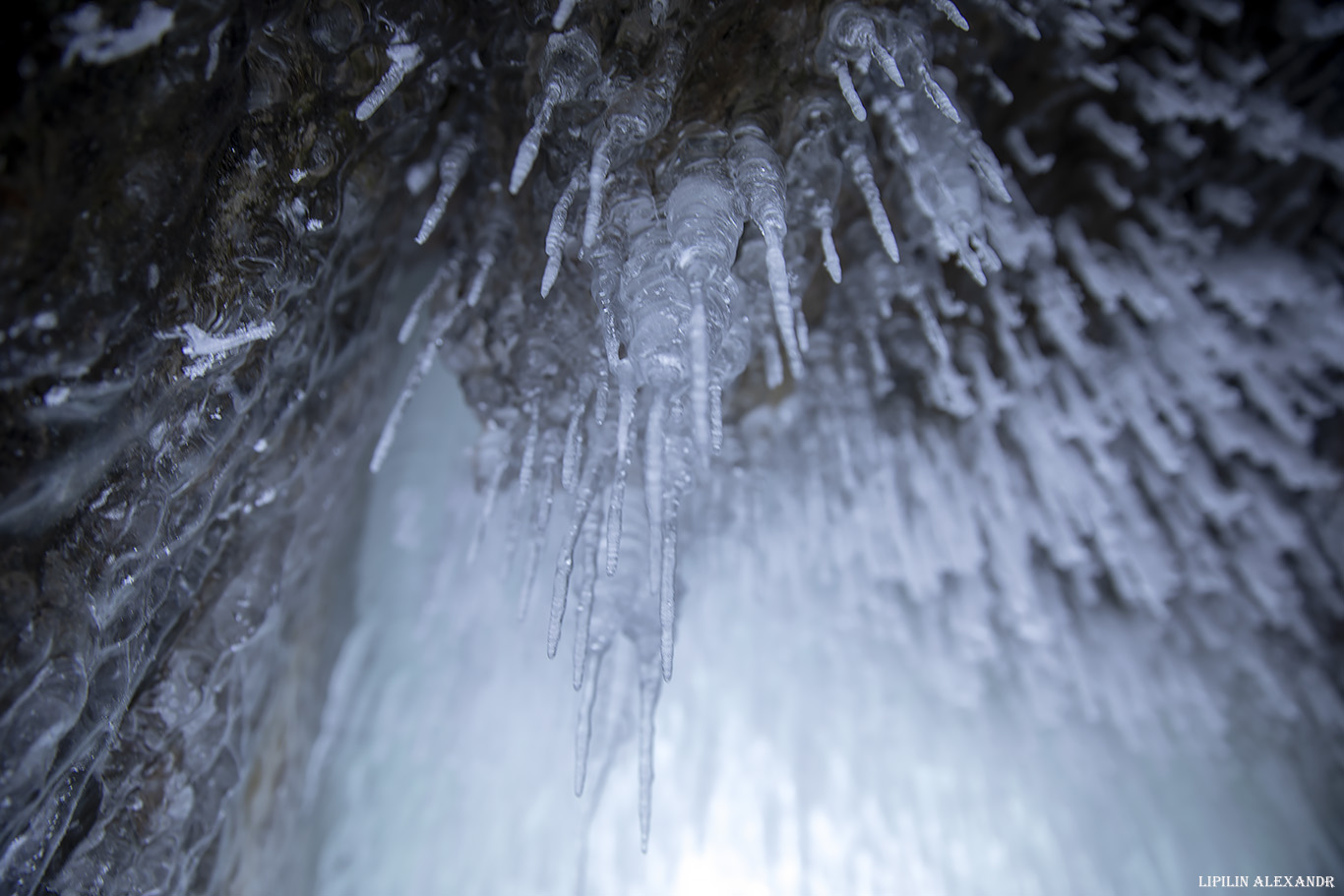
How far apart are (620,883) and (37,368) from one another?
212 cm

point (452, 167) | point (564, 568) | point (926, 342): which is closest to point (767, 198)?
point (452, 167)

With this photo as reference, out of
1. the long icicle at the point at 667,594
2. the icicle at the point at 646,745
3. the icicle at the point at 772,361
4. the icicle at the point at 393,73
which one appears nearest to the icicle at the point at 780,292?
the long icicle at the point at 667,594

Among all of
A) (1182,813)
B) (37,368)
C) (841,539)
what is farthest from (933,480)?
(37,368)

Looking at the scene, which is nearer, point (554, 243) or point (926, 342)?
point (554, 243)

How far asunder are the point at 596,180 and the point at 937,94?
492mm

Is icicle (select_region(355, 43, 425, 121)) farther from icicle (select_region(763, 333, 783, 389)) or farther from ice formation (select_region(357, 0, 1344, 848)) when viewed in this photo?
icicle (select_region(763, 333, 783, 389))

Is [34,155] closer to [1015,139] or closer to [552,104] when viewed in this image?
[552,104]

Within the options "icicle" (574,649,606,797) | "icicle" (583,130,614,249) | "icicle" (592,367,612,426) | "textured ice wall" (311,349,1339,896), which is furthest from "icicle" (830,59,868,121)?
"textured ice wall" (311,349,1339,896)

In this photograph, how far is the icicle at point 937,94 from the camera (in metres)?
1.03

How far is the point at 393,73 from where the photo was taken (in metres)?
1.01

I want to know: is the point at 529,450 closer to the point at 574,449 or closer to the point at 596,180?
the point at 574,449

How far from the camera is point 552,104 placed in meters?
1.11

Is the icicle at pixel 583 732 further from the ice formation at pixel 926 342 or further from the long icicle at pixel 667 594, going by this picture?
the long icicle at pixel 667 594

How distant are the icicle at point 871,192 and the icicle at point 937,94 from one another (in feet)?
0.47
